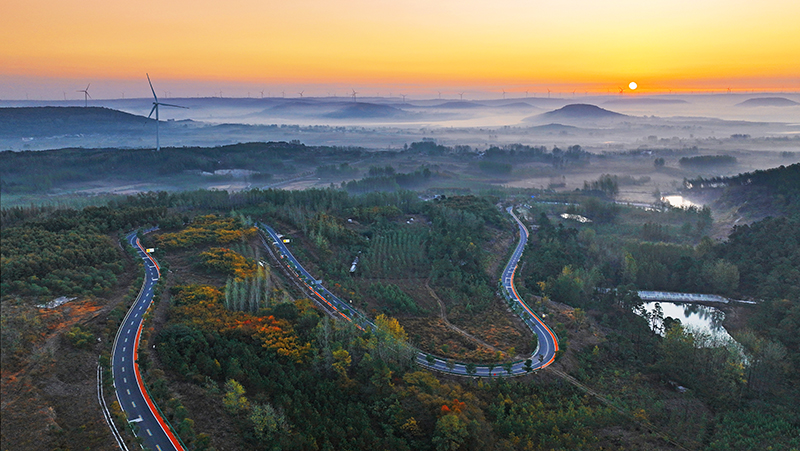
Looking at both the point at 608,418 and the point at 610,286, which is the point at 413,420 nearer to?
the point at 608,418

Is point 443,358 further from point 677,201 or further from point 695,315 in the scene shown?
point 677,201

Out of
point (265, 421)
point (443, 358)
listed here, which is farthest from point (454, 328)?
point (265, 421)

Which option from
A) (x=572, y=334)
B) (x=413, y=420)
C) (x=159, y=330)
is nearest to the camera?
(x=413, y=420)

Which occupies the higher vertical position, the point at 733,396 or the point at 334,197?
the point at 334,197

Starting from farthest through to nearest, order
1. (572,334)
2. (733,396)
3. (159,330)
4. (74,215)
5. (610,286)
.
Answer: (610,286), (74,215), (572,334), (733,396), (159,330)

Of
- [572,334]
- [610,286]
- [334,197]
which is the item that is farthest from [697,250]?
[334,197]

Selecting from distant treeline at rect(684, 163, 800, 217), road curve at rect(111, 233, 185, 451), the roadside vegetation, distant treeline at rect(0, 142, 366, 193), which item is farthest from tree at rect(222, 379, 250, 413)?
distant treeline at rect(0, 142, 366, 193)
